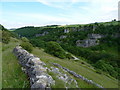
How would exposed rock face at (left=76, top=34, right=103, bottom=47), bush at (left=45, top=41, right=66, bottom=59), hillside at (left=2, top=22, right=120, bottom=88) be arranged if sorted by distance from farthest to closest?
exposed rock face at (left=76, top=34, right=103, bottom=47) < bush at (left=45, top=41, right=66, bottom=59) < hillside at (left=2, top=22, right=120, bottom=88)

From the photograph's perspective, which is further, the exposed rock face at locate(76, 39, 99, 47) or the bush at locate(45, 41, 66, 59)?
the exposed rock face at locate(76, 39, 99, 47)

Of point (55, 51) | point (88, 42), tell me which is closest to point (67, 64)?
point (55, 51)

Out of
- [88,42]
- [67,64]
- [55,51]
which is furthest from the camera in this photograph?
[88,42]

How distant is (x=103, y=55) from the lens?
92.2m

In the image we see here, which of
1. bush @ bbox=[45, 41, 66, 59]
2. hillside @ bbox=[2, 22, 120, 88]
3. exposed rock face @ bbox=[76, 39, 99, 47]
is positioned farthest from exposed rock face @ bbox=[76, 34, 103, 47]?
bush @ bbox=[45, 41, 66, 59]

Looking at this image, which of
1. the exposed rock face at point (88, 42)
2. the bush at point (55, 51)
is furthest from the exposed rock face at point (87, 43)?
the bush at point (55, 51)

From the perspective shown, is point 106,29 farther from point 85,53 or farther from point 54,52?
point 54,52

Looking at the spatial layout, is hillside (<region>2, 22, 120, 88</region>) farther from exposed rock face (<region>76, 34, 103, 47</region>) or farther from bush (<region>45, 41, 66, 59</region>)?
exposed rock face (<region>76, 34, 103, 47</region>)

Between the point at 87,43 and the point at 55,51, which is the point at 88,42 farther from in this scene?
the point at 55,51

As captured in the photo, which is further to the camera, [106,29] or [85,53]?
[106,29]

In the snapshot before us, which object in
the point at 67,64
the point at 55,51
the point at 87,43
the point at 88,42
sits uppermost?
the point at 55,51

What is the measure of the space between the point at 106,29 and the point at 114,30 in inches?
421

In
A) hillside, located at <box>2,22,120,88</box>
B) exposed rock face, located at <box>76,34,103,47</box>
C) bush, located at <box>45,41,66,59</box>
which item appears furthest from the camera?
exposed rock face, located at <box>76,34,103,47</box>

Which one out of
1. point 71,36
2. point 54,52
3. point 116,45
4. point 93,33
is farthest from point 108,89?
point 71,36
